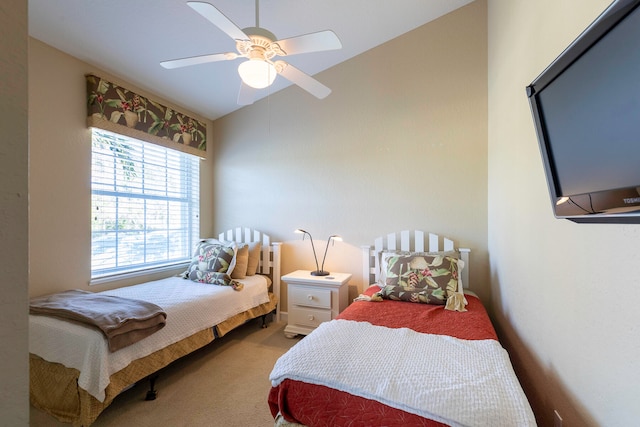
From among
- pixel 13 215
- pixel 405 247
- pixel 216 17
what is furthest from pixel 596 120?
pixel 405 247

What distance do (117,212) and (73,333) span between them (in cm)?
133

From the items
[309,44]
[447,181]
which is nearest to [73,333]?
[309,44]

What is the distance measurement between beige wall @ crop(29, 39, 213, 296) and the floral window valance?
10 cm

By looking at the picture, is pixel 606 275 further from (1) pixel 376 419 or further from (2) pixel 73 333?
(2) pixel 73 333

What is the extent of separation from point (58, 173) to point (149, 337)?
1.48 metres

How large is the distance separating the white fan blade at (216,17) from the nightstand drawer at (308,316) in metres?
2.28

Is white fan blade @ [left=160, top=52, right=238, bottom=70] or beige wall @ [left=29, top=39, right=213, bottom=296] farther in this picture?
beige wall @ [left=29, top=39, right=213, bottom=296]

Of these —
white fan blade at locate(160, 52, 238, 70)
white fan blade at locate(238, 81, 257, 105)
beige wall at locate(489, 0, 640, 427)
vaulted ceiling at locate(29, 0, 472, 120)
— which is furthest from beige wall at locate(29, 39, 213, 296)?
beige wall at locate(489, 0, 640, 427)

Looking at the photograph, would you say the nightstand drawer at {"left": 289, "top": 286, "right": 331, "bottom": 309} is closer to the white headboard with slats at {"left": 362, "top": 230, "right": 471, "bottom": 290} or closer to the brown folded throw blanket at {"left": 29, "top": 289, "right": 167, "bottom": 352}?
the white headboard with slats at {"left": 362, "top": 230, "right": 471, "bottom": 290}

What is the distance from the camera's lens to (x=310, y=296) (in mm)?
2787

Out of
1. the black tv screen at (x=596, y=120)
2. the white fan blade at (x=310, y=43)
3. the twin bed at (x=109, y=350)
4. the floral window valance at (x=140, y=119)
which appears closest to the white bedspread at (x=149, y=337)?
the twin bed at (x=109, y=350)

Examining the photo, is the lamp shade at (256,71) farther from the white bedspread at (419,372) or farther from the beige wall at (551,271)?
the white bedspread at (419,372)

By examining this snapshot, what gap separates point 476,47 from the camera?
8.57 ft

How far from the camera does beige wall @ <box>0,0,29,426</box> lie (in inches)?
15.6
